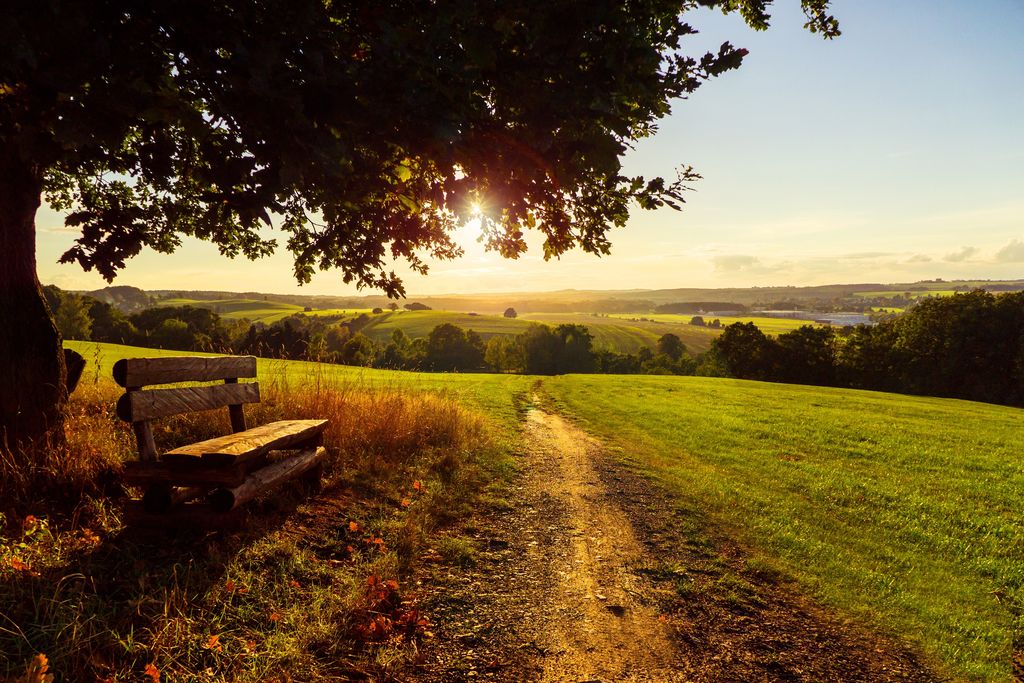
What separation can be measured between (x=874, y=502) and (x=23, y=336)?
13915mm

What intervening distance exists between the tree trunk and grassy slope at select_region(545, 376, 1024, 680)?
365 inches

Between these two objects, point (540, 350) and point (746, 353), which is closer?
point (746, 353)

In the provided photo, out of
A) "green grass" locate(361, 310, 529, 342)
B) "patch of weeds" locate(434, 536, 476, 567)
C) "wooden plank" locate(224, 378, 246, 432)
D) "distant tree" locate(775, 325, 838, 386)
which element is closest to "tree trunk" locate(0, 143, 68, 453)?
"wooden plank" locate(224, 378, 246, 432)

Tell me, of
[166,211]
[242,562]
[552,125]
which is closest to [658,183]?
[552,125]

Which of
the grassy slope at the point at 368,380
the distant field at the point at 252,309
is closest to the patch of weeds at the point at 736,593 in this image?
the grassy slope at the point at 368,380

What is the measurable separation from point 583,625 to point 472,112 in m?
4.81

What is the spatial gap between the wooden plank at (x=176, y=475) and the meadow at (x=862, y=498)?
203 inches

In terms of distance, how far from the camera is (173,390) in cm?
545

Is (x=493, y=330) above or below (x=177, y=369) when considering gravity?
below

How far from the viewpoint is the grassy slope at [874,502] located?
18.0ft

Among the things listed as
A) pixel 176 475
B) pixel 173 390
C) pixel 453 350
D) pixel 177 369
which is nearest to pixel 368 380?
pixel 177 369

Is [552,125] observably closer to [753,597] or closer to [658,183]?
[658,183]

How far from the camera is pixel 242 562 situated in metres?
4.63

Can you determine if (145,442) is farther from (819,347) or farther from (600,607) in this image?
(819,347)
